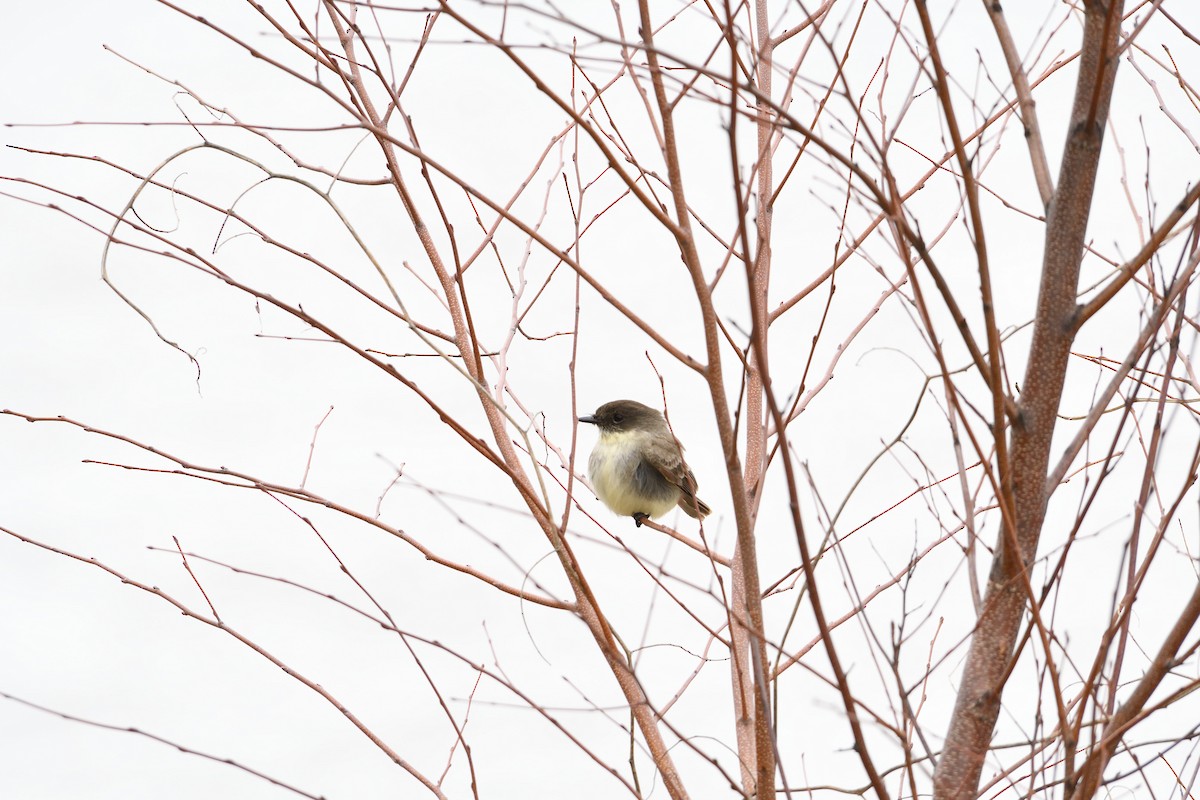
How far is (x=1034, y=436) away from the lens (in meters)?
0.88

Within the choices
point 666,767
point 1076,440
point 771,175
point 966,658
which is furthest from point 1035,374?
point 771,175

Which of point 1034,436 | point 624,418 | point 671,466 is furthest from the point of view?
point 624,418

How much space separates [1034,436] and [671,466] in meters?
1.53

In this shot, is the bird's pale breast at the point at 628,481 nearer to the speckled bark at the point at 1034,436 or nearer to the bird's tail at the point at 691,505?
the bird's tail at the point at 691,505

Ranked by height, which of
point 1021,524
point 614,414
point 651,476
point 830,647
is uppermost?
point 614,414

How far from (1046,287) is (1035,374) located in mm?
63

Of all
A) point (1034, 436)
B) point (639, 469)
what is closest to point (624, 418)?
point (639, 469)

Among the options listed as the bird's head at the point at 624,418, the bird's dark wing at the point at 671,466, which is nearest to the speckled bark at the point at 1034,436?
the bird's dark wing at the point at 671,466

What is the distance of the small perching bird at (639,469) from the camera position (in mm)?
2412

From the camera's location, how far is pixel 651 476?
242 cm

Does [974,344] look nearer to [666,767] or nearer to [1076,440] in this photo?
[1076,440]

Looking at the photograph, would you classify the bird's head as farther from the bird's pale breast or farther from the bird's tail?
the bird's tail

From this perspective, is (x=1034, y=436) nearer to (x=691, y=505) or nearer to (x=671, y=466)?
(x=671, y=466)

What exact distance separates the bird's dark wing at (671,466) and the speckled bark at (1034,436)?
1463 millimetres
